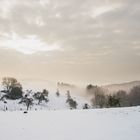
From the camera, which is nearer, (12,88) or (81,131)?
(81,131)

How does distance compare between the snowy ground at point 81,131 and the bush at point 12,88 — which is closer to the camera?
the snowy ground at point 81,131

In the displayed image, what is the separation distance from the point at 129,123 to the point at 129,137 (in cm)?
685

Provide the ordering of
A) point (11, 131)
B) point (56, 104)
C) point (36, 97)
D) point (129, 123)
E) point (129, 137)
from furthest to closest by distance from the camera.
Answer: point (56, 104) < point (36, 97) < point (129, 123) < point (11, 131) < point (129, 137)

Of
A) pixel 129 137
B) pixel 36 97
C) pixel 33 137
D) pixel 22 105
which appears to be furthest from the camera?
pixel 36 97

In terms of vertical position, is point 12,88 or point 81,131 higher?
point 12,88

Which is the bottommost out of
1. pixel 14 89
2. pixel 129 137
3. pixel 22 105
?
pixel 129 137

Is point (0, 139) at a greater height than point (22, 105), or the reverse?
point (22, 105)

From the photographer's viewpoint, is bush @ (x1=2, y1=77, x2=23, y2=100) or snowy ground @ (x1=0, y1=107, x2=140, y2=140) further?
bush @ (x1=2, y1=77, x2=23, y2=100)

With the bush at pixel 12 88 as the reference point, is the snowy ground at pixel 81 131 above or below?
below

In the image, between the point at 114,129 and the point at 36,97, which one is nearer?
the point at 114,129

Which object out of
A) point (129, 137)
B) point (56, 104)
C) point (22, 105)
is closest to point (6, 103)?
point (22, 105)

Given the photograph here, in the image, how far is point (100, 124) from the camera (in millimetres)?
27859

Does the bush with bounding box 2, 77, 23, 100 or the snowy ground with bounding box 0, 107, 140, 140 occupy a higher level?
the bush with bounding box 2, 77, 23, 100

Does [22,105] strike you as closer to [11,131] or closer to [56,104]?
[56,104]
